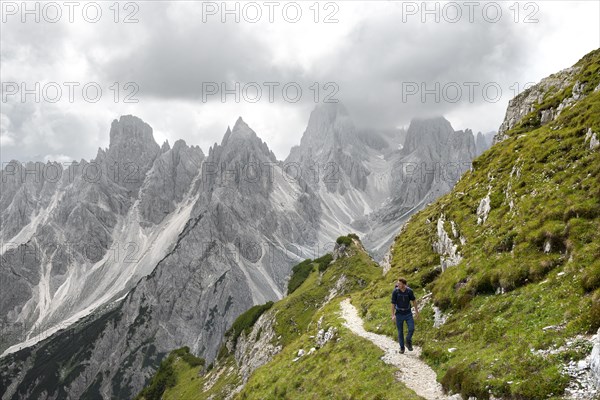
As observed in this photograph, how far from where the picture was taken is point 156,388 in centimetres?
11156

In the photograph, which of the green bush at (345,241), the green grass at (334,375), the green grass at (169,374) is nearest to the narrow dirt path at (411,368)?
the green grass at (334,375)

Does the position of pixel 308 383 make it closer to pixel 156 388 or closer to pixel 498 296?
pixel 498 296

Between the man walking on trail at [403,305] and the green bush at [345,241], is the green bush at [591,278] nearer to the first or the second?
the man walking on trail at [403,305]

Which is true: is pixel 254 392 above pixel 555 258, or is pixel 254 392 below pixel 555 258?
below

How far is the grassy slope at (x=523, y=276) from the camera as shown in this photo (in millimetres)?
15320

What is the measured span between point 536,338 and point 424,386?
18.6 feet

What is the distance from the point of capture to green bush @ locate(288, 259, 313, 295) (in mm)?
104688

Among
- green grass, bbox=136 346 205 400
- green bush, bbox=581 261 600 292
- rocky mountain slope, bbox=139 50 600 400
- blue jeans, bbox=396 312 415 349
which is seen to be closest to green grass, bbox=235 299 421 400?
rocky mountain slope, bbox=139 50 600 400

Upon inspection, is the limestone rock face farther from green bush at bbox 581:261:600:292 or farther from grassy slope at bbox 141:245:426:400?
green bush at bbox 581:261:600:292

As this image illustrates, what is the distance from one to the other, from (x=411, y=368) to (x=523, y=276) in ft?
26.6

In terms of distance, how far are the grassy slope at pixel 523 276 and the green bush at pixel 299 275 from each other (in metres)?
66.6

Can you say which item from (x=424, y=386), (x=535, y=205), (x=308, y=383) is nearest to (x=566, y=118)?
(x=535, y=205)

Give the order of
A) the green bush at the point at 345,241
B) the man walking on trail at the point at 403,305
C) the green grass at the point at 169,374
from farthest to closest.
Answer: the green grass at the point at 169,374, the green bush at the point at 345,241, the man walking on trail at the point at 403,305

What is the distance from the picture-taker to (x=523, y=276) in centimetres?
2167
